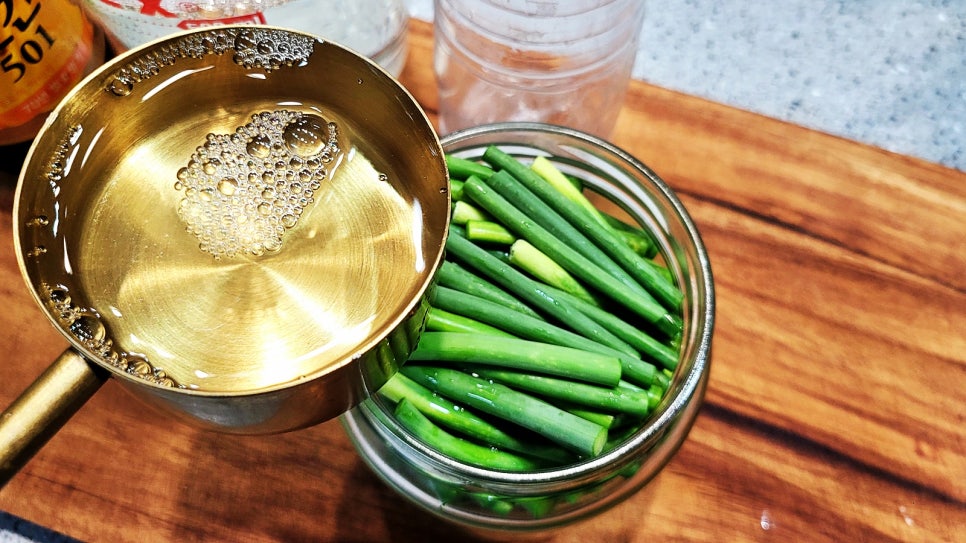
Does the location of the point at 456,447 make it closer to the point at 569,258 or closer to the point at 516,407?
the point at 516,407

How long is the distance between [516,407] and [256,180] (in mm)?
240

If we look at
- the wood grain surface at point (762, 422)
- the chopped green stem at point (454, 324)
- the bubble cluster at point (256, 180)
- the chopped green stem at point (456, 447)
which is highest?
the bubble cluster at point (256, 180)

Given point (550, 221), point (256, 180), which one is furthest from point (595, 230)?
point (256, 180)

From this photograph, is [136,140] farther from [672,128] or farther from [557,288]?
[672,128]

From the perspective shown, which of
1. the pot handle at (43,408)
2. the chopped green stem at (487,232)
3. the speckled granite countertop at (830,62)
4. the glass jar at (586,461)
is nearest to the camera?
the pot handle at (43,408)

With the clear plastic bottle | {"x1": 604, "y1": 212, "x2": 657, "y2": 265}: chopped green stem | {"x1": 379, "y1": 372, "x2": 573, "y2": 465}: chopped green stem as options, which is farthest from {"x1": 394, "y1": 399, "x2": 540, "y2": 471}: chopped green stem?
the clear plastic bottle

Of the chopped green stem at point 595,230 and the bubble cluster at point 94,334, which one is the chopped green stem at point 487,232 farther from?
the bubble cluster at point 94,334

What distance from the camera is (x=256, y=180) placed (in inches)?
21.0

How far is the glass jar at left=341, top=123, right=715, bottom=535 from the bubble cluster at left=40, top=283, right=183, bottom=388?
151 mm

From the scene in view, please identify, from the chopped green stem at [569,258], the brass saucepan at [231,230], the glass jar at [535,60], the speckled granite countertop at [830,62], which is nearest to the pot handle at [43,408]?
the brass saucepan at [231,230]

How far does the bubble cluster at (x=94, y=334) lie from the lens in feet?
1.43

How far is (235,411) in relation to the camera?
1.39 feet

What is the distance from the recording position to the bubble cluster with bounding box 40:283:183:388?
44 centimetres

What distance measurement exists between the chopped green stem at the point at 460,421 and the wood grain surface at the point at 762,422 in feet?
0.40
